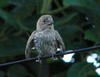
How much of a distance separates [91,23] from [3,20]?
1332 millimetres

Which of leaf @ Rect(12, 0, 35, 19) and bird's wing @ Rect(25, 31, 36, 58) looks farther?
leaf @ Rect(12, 0, 35, 19)

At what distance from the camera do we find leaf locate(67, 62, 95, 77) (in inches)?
348

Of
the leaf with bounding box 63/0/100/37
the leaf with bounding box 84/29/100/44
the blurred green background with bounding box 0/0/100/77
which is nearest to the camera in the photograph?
the leaf with bounding box 84/29/100/44

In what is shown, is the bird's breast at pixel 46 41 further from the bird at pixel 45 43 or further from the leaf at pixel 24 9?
the leaf at pixel 24 9

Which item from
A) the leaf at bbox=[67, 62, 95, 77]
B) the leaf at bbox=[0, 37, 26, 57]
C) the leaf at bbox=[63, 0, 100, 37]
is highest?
the leaf at bbox=[63, 0, 100, 37]

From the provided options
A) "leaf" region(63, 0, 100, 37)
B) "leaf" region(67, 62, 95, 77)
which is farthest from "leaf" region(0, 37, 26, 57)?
"leaf" region(63, 0, 100, 37)

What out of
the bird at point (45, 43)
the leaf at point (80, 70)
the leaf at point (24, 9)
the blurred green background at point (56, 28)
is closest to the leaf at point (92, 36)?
the blurred green background at point (56, 28)

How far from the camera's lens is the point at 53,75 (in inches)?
384

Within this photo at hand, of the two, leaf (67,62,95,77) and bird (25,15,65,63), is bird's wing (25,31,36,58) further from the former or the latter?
leaf (67,62,95,77)

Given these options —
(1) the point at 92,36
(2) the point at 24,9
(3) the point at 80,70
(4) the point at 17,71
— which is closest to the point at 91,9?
(1) the point at 92,36

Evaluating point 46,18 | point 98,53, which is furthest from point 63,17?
point 46,18

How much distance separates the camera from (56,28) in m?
9.46

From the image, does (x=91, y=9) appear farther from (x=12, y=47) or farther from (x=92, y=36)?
(x=12, y=47)

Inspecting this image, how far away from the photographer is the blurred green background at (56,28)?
359 inches
